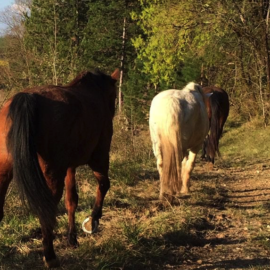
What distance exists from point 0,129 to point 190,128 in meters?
2.98

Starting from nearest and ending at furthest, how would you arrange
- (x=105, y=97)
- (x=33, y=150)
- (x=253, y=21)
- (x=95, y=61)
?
1. (x=33, y=150)
2. (x=105, y=97)
3. (x=253, y=21)
4. (x=95, y=61)

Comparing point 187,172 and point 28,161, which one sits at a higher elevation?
point 28,161

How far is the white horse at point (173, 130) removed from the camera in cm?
480

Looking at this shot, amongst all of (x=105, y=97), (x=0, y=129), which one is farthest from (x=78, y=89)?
(x=0, y=129)

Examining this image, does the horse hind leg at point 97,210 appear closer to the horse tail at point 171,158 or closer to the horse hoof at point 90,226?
the horse hoof at point 90,226

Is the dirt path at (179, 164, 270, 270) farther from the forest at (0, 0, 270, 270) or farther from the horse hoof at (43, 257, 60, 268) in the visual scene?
the horse hoof at (43, 257, 60, 268)

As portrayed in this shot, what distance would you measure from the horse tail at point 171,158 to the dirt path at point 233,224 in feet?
1.77

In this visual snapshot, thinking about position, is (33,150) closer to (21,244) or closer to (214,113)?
(21,244)

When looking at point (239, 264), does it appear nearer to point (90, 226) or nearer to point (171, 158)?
point (90, 226)

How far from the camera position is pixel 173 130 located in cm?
481

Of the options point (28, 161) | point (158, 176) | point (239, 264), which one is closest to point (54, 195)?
point (28, 161)

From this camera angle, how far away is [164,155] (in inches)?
191

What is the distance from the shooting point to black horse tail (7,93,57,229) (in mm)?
2531

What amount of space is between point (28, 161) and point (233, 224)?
9.06ft
